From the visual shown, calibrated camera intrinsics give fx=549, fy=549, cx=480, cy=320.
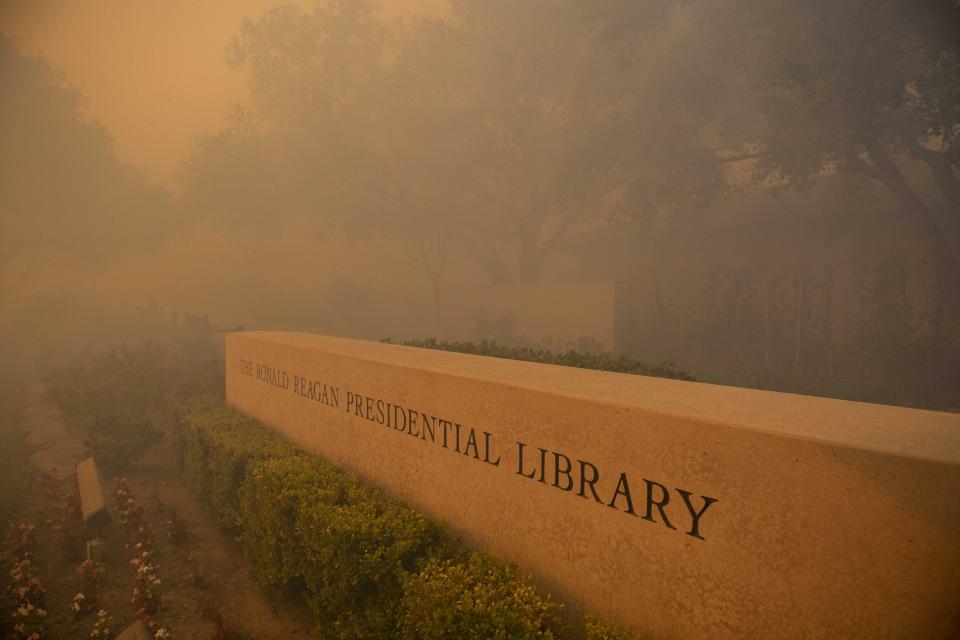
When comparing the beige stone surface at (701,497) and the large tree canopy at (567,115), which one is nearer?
the beige stone surface at (701,497)

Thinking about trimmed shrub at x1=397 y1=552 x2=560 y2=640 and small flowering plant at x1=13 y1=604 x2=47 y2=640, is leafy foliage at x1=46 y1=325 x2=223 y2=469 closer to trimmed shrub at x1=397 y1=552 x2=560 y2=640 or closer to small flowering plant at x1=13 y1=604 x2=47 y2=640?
small flowering plant at x1=13 y1=604 x2=47 y2=640

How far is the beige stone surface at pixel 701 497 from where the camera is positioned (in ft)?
5.74

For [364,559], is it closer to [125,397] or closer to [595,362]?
[595,362]

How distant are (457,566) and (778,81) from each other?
466 inches

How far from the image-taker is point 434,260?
22453mm

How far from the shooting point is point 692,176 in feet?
44.2

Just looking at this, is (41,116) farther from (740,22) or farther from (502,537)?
(502,537)

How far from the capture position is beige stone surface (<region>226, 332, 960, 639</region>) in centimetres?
175

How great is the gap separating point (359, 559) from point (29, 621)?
268cm

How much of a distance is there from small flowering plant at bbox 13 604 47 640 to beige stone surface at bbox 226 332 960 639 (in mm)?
2632

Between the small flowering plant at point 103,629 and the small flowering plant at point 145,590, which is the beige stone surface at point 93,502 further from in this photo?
the small flowering plant at point 103,629

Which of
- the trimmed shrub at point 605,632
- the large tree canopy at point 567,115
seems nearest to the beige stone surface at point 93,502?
the trimmed shrub at point 605,632

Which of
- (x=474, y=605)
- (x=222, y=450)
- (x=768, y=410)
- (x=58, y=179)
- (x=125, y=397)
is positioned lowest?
(x=125, y=397)

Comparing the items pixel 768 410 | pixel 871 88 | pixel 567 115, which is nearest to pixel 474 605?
pixel 768 410
